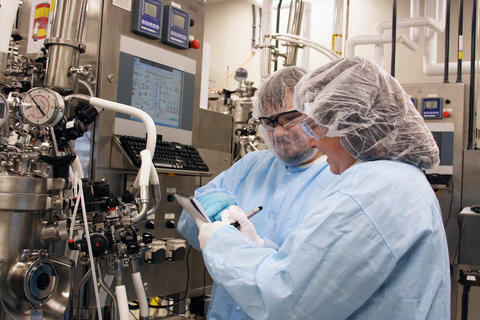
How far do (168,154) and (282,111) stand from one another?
0.62 meters

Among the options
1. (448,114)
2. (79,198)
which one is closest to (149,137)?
(79,198)

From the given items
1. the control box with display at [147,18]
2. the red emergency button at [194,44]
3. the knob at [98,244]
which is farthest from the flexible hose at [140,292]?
the red emergency button at [194,44]

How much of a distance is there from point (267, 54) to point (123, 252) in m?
2.08

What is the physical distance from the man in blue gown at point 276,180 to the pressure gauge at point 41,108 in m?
0.56

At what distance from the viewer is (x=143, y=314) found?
1.54 metres

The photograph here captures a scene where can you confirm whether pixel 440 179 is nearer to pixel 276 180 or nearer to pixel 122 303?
pixel 276 180

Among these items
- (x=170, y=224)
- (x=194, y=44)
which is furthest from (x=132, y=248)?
(x=194, y=44)

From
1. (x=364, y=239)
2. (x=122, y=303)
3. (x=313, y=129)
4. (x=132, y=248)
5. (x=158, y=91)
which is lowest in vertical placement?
(x=122, y=303)

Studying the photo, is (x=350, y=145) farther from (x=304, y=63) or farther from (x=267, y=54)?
(x=304, y=63)

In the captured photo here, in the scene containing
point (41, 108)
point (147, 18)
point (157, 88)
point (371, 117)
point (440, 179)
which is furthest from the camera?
point (440, 179)

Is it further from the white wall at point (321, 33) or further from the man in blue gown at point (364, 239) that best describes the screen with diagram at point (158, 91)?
the white wall at point (321, 33)

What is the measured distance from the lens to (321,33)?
4969mm

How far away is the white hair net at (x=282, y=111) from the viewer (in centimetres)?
160

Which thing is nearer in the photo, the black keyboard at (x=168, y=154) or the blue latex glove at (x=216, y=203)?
the blue latex glove at (x=216, y=203)
